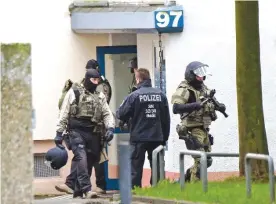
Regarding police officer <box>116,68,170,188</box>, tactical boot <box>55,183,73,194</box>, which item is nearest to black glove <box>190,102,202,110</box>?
police officer <box>116,68,170,188</box>

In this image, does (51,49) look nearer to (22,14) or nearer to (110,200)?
(22,14)

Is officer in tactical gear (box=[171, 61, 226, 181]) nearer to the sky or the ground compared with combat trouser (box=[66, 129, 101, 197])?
nearer to the sky

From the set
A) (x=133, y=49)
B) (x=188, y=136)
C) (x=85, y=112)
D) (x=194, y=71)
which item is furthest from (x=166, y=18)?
(x=188, y=136)

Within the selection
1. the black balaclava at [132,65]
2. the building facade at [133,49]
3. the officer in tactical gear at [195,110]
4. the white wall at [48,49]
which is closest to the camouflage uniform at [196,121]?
the officer in tactical gear at [195,110]

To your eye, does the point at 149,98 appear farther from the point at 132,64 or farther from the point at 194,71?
the point at 132,64

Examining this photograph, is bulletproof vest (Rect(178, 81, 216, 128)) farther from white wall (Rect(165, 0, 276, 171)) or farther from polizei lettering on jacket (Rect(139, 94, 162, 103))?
white wall (Rect(165, 0, 276, 171))

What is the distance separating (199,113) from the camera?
51.0 feet

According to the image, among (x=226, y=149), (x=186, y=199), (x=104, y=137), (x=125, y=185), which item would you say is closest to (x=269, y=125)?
(x=226, y=149)

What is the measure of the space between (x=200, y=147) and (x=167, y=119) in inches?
34.6

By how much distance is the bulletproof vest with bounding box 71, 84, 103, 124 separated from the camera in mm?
15852

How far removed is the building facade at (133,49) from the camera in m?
18.8

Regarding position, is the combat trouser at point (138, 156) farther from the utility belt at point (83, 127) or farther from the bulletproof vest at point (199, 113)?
the bulletproof vest at point (199, 113)

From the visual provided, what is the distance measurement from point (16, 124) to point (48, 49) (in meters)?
12.0

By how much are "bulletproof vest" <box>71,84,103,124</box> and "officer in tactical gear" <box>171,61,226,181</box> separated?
109cm
